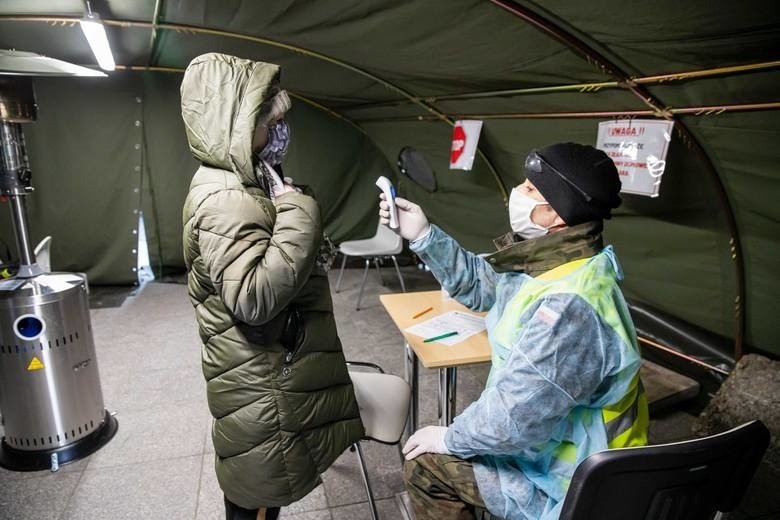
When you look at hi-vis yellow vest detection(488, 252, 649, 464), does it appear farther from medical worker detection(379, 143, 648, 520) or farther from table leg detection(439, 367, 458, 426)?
table leg detection(439, 367, 458, 426)

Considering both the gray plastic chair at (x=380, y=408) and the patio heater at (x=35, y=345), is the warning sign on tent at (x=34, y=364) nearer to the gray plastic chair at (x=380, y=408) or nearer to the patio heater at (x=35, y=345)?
the patio heater at (x=35, y=345)

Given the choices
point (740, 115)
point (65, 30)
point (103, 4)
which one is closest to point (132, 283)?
point (65, 30)

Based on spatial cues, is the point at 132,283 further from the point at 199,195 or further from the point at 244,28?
the point at 199,195

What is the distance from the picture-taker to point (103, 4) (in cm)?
233

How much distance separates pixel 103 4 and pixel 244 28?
0.66m

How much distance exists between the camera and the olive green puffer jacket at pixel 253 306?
3.35ft

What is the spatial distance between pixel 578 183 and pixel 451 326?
854 mm

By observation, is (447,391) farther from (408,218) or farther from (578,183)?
(578,183)

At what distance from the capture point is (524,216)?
1.29m

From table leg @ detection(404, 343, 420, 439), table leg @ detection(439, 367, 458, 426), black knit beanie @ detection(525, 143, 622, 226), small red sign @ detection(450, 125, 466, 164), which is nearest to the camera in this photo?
black knit beanie @ detection(525, 143, 622, 226)

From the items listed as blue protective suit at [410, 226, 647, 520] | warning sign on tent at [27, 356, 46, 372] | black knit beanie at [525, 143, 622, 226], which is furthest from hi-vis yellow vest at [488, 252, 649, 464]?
warning sign on tent at [27, 356, 46, 372]

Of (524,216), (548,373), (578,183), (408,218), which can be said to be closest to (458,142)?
(408,218)

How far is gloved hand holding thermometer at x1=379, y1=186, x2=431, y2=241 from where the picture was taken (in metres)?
1.47

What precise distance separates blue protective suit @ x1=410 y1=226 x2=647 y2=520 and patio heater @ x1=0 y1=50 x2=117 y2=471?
1.82 m
